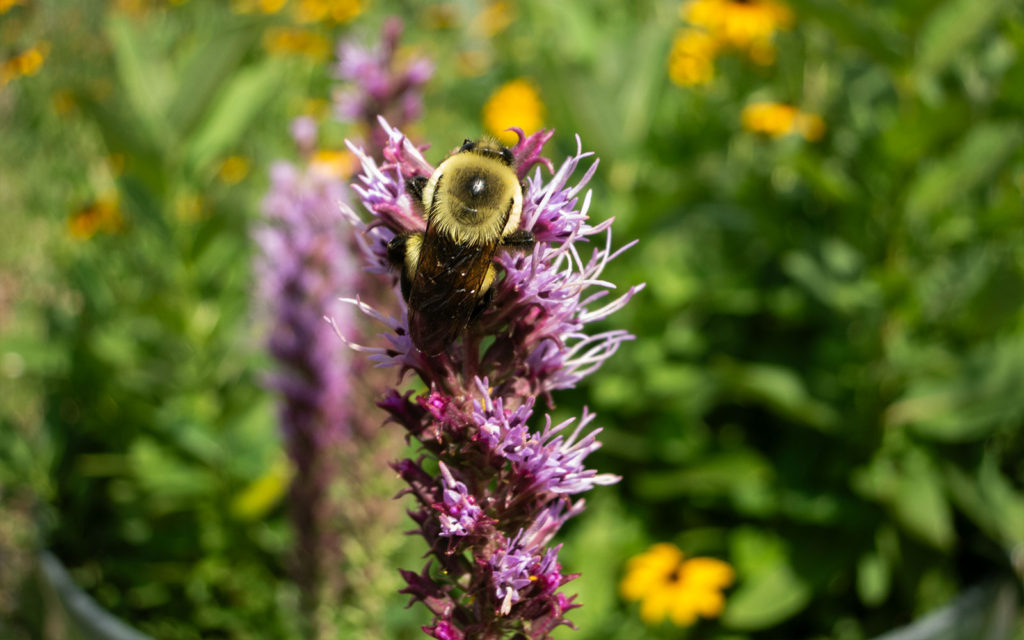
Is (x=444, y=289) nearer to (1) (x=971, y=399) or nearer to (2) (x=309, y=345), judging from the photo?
(2) (x=309, y=345)

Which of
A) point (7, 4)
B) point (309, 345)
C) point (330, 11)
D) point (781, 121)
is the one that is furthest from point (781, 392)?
point (7, 4)

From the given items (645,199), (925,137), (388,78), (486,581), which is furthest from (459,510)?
(925,137)

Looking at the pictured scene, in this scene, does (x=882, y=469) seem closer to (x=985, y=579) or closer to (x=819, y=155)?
(x=985, y=579)

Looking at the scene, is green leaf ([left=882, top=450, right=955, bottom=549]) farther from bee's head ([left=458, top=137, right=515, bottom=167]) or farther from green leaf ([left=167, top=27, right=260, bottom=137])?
green leaf ([left=167, top=27, right=260, bottom=137])

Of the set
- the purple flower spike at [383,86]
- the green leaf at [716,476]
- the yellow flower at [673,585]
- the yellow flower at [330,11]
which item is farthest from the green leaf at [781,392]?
the yellow flower at [330,11]

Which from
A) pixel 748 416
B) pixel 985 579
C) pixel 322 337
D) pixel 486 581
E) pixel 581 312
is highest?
pixel 748 416

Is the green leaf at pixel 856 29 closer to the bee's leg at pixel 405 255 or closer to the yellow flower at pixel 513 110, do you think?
the yellow flower at pixel 513 110

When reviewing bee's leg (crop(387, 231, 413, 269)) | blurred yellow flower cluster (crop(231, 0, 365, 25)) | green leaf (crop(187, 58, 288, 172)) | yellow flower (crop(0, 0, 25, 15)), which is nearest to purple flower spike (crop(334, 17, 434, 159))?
green leaf (crop(187, 58, 288, 172))
